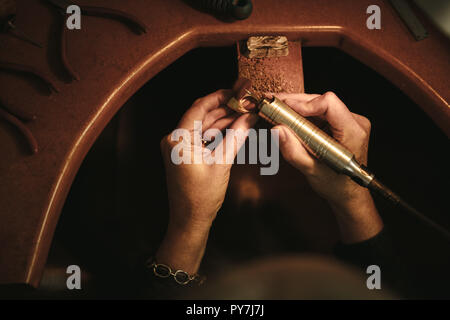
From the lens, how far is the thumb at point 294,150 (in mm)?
667

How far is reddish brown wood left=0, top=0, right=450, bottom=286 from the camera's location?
569 millimetres

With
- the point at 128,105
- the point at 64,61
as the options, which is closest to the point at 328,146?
the point at 64,61

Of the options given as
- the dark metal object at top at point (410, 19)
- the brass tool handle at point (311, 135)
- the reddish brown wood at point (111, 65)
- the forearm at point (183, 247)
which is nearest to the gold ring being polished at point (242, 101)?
the brass tool handle at point (311, 135)

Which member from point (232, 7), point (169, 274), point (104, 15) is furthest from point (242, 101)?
point (169, 274)

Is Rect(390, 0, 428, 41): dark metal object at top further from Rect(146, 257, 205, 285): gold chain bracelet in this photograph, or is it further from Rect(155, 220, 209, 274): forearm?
Rect(146, 257, 205, 285): gold chain bracelet

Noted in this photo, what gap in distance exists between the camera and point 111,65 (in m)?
0.67

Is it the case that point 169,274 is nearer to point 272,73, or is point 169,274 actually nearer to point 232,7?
point 272,73

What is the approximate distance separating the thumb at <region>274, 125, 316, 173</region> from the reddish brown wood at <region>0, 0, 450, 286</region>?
0.26 meters

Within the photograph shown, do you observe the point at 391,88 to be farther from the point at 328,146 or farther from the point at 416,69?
the point at 328,146

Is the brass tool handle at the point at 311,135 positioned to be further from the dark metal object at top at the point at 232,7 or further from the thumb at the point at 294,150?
the dark metal object at top at the point at 232,7

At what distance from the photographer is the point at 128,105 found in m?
1.24

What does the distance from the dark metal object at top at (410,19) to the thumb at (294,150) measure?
0.39 metres
